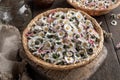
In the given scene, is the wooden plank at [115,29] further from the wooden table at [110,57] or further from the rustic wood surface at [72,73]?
the rustic wood surface at [72,73]

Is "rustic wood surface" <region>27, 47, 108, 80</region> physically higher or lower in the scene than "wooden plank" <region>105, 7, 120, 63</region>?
lower

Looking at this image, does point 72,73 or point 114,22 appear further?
point 114,22

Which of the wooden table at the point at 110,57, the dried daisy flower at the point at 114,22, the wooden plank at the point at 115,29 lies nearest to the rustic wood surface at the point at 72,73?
the wooden table at the point at 110,57

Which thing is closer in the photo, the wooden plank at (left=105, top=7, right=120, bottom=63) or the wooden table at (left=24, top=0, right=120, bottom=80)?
the wooden table at (left=24, top=0, right=120, bottom=80)

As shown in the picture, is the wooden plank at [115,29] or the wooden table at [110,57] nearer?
the wooden table at [110,57]

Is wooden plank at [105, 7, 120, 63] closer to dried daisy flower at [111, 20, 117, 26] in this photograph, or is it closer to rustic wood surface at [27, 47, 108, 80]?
dried daisy flower at [111, 20, 117, 26]

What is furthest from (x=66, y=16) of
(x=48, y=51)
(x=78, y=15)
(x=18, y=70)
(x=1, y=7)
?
(x=1, y=7)

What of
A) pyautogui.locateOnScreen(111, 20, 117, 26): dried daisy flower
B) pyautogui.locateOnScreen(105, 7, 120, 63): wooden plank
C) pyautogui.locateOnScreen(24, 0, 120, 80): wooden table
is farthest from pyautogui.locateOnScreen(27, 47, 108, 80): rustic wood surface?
pyautogui.locateOnScreen(111, 20, 117, 26): dried daisy flower

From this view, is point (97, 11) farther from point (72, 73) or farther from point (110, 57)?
point (72, 73)

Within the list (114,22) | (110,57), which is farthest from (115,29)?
(110,57)

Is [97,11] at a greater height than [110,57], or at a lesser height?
greater

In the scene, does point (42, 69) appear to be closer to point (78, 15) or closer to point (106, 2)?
point (78, 15)
